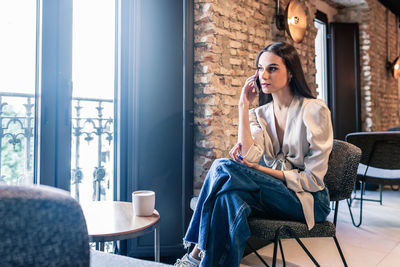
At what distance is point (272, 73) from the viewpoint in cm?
182

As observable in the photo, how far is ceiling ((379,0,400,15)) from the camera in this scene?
5697mm

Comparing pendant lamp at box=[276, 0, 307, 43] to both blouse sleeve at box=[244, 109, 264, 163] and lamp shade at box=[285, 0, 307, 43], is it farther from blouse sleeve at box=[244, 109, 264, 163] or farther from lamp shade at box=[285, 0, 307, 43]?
blouse sleeve at box=[244, 109, 264, 163]

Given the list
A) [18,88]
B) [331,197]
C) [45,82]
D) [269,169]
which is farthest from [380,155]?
[18,88]

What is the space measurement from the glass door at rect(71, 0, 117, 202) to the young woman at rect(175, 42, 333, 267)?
0.98 meters

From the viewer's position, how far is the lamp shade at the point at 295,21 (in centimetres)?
312

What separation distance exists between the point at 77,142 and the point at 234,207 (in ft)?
4.43

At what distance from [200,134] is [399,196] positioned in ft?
11.6

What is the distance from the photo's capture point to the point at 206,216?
1.45 metres

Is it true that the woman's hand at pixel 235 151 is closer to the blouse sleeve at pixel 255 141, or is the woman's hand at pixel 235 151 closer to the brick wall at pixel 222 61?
the blouse sleeve at pixel 255 141

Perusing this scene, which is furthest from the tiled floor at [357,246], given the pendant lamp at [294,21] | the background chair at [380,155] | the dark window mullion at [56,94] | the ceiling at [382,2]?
the ceiling at [382,2]

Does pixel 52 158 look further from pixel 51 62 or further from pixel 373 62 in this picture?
pixel 373 62

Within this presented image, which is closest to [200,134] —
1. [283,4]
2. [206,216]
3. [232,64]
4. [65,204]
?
[232,64]

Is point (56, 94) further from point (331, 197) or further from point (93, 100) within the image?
point (331, 197)

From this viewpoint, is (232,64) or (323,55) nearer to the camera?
(232,64)
